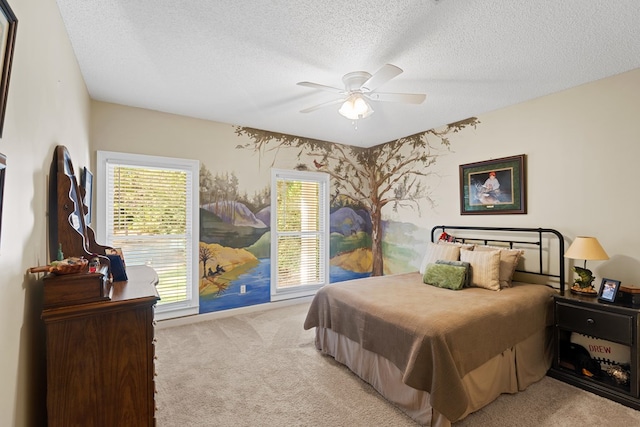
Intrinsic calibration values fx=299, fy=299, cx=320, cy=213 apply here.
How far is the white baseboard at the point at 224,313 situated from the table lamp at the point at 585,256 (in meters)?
3.30

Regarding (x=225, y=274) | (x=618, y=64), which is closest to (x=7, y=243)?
(x=225, y=274)

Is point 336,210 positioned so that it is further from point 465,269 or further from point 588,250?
point 588,250

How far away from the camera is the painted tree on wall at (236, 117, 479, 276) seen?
168 inches

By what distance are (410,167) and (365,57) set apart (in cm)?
259

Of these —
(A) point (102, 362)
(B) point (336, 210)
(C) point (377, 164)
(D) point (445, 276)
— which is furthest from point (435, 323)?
(C) point (377, 164)

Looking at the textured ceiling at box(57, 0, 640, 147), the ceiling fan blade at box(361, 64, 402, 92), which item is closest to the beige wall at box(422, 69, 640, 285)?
the textured ceiling at box(57, 0, 640, 147)

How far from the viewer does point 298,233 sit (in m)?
4.68

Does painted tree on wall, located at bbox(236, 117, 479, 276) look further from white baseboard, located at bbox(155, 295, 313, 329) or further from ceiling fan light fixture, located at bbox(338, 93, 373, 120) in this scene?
ceiling fan light fixture, located at bbox(338, 93, 373, 120)

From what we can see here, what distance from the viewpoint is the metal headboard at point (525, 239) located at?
2.96 metres

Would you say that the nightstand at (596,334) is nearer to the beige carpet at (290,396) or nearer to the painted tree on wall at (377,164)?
the beige carpet at (290,396)

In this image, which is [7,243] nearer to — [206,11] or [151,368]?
[151,368]

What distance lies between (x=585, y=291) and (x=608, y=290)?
8.8 inches

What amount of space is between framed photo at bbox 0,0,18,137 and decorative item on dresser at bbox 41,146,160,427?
0.71 m

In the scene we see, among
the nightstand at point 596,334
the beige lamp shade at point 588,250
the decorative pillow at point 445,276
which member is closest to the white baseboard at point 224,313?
the decorative pillow at point 445,276
